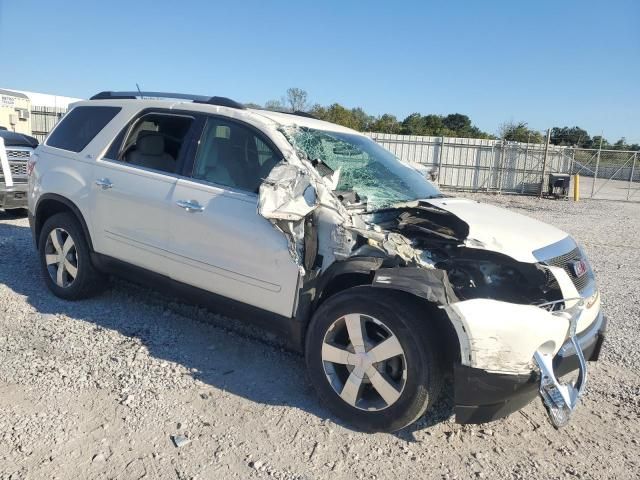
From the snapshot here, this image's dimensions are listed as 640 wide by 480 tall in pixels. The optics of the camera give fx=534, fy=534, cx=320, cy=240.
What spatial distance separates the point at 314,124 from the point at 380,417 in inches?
94.8

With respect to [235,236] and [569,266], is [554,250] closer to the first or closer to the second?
[569,266]

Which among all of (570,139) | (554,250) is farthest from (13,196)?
(570,139)

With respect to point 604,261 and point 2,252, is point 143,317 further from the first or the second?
point 604,261

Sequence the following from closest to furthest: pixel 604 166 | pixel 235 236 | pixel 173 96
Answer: pixel 235 236, pixel 173 96, pixel 604 166

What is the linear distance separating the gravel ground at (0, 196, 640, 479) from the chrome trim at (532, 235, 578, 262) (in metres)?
1.04

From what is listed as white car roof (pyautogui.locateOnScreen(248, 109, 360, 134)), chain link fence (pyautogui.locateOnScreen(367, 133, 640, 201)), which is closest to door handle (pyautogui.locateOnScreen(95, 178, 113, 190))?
white car roof (pyautogui.locateOnScreen(248, 109, 360, 134))

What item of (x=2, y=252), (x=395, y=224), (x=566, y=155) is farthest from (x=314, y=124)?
(x=566, y=155)

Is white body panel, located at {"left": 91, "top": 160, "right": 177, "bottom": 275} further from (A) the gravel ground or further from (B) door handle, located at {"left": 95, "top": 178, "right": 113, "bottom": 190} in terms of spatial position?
(A) the gravel ground

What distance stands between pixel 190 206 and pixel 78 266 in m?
1.63

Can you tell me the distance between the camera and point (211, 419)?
320 cm

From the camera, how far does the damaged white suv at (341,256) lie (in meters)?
2.86

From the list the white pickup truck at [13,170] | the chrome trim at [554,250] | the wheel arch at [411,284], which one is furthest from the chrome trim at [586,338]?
the white pickup truck at [13,170]

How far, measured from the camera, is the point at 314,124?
14.4 ft

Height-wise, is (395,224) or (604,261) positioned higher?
(395,224)
